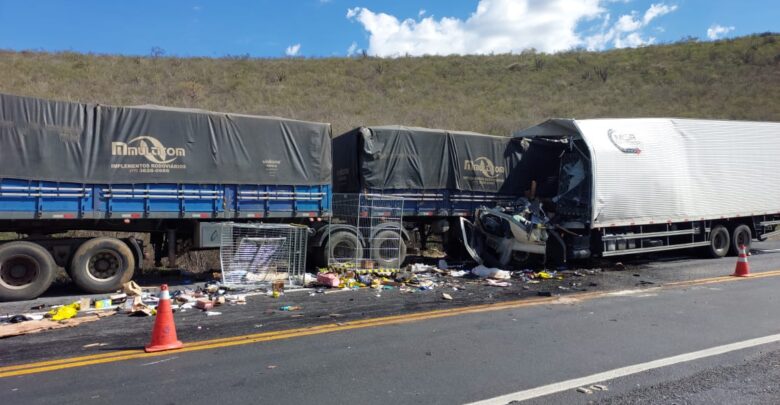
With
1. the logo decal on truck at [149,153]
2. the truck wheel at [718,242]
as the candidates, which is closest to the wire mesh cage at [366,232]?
the logo decal on truck at [149,153]

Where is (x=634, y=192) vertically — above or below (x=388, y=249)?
above

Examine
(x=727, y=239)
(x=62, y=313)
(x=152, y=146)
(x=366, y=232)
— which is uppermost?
(x=152, y=146)

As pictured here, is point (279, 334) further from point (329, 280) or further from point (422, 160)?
point (422, 160)

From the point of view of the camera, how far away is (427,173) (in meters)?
13.1

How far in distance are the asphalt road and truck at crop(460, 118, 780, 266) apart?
365 cm

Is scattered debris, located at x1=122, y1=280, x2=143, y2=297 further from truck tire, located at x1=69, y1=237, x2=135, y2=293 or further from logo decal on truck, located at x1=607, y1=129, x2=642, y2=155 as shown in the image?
logo decal on truck, located at x1=607, y1=129, x2=642, y2=155

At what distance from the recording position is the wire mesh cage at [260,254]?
33.1ft

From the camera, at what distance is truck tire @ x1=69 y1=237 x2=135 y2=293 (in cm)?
919

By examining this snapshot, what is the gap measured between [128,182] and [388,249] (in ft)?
17.9

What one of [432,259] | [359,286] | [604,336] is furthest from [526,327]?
[432,259]

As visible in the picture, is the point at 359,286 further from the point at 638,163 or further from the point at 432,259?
the point at 638,163

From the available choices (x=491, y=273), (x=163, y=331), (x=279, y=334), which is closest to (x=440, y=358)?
(x=279, y=334)

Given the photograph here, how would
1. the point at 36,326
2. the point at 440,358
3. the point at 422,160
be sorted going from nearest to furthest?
1. the point at 440,358
2. the point at 36,326
3. the point at 422,160

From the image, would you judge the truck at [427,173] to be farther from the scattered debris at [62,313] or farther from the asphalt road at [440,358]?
the scattered debris at [62,313]
